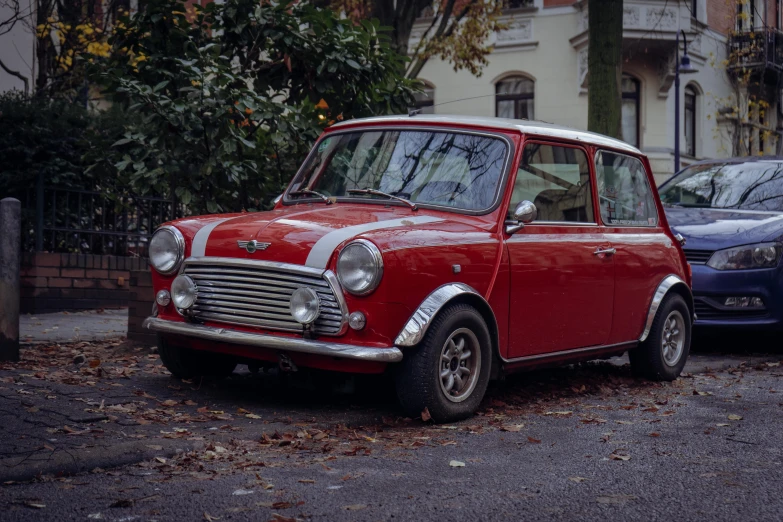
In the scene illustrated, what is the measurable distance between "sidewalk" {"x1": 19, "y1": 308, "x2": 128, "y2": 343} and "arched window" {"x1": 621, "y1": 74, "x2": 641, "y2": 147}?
848 inches

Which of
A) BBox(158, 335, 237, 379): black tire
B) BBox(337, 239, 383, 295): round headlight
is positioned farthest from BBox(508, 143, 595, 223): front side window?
BBox(158, 335, 237, 379): black tire

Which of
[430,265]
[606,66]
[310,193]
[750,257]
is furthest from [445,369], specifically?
[606,66]

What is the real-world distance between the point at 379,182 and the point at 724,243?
4477 mm

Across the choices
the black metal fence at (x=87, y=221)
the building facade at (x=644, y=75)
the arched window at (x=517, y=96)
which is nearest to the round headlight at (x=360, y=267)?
the black metal fence at (x=87, y=221)

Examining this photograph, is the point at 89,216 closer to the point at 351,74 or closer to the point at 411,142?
the point at 351,74

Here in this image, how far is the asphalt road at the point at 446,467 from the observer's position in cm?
431

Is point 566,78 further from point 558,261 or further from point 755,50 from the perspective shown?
point 558,261

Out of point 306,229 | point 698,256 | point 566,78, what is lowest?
point 698,256

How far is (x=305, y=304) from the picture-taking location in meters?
5.96

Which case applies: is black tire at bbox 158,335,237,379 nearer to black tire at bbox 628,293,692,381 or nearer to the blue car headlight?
black tire at bbox 628,293,692,381

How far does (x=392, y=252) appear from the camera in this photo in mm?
5910

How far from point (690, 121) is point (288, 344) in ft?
94.6

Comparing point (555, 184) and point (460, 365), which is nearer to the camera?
point (460, 365)

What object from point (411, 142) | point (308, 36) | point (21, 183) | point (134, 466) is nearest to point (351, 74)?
point (308, 36)
